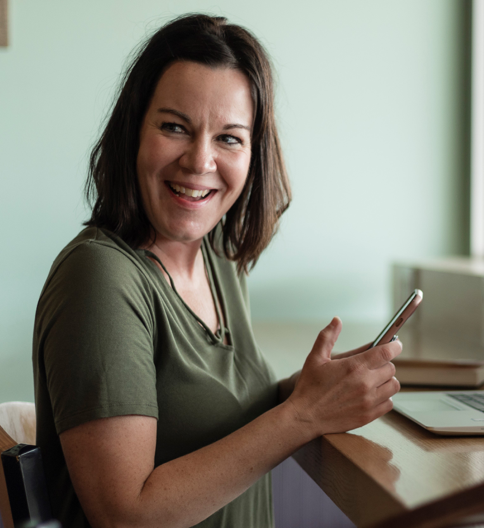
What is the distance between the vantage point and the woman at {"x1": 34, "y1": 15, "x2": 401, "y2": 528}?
0.62m

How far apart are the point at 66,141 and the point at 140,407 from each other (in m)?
1.47

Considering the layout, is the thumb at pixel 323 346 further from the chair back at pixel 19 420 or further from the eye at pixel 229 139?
the chair back at pixel 19 420

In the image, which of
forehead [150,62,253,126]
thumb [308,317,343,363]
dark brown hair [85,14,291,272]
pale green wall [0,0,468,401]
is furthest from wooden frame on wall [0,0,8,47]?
thumb [308,317,343,363]

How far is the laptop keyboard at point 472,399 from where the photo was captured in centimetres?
79

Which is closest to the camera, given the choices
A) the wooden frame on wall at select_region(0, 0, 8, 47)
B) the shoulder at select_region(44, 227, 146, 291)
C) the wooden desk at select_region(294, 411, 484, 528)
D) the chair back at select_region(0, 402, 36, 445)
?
the wooden desk at select_region(294, 411, 484, 528)

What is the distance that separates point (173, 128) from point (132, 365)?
15.2 inches

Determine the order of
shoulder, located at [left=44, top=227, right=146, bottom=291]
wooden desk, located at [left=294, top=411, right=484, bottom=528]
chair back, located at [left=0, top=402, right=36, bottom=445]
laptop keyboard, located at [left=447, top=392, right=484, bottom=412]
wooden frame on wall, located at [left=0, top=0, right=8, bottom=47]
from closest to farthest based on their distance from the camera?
wooden desk, located at [left=294, top=411, right=484, bottom=528]
shoulder, located at [left=44, top=227, right=146, bottom=291]
laptop keyboard, located at [left=447, top=392, right=484, bottom=412]
chair back, located at [left=0, top=402, right=36, bottom=445]
wooden frame on wall, located at [left=0, top=0, right=8, bottom=47]

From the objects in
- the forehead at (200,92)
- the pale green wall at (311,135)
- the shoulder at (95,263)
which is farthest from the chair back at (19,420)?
the pale green wall at (311,135)

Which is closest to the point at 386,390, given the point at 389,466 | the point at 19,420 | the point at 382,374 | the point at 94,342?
the point at 382,374

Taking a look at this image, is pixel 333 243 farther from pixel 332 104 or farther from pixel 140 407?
pixel 140 407

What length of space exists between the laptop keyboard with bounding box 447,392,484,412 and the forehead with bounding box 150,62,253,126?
0.54 m

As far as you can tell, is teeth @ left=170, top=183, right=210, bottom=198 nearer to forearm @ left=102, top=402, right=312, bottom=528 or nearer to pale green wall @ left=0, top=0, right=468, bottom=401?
forearm @ left=102, top=402, right=312, bottom=528

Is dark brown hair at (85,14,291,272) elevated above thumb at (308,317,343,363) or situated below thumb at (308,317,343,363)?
above

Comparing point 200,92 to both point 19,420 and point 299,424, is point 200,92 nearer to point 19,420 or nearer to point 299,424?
point 299,424
